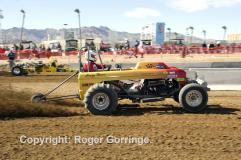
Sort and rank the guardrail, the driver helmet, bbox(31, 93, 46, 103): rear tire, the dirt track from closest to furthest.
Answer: the dirt track
the driver helmet
bbox(31, 93, 46, 103): rear tire
the guardrail

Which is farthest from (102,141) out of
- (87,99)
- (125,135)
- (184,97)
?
(184,97)

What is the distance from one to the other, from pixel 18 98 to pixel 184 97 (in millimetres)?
3793

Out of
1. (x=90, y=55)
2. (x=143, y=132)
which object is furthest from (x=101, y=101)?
(x=143, y=132)

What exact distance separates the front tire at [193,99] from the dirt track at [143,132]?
0.19 m

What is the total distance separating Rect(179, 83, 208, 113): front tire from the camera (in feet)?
29.9

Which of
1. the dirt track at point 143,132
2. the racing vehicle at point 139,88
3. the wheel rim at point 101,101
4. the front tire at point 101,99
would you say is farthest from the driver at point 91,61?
the dirt track at point 143,132

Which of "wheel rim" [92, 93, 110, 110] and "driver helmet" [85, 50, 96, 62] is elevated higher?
"driver helmet" [85, 50, 96, 62]

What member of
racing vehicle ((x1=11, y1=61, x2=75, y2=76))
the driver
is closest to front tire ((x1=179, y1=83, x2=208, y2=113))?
the driver

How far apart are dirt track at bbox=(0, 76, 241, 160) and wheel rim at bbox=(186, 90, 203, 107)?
0.87 feet

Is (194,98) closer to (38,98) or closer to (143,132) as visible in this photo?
(143,132)

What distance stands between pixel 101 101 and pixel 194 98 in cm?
200

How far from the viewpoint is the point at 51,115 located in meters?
8.81

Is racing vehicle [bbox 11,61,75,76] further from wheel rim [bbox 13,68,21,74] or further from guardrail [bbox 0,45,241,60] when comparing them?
guardrail [bbox 0,45,241,60]

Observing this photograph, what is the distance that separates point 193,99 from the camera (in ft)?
30.0
